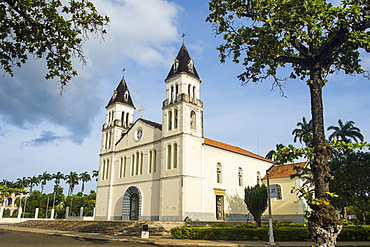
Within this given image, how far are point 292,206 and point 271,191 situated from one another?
56.8ft

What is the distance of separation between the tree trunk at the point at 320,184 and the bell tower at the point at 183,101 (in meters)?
21.2

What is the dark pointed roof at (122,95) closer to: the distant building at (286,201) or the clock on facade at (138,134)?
the clock on facade at (138,134)

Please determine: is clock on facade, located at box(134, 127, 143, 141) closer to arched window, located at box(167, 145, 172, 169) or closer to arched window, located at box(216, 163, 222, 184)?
arched window, located at box(167, 145, 172, 169)

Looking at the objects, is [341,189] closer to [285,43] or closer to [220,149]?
[220,149]

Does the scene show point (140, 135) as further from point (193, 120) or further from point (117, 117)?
point (193, 120)

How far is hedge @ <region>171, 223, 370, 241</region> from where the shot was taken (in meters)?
18.0

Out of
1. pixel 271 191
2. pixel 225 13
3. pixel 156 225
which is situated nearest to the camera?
pixel 225 13

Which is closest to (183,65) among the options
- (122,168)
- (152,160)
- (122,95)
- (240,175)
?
(152,160)

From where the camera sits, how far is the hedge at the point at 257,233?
18000 millimetres

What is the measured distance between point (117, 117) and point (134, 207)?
11925 mm

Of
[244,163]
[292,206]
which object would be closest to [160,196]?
[244,163]

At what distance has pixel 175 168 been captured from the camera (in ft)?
93.4

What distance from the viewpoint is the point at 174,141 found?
29281 mm

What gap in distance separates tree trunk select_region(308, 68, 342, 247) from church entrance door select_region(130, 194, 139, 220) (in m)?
27.6
